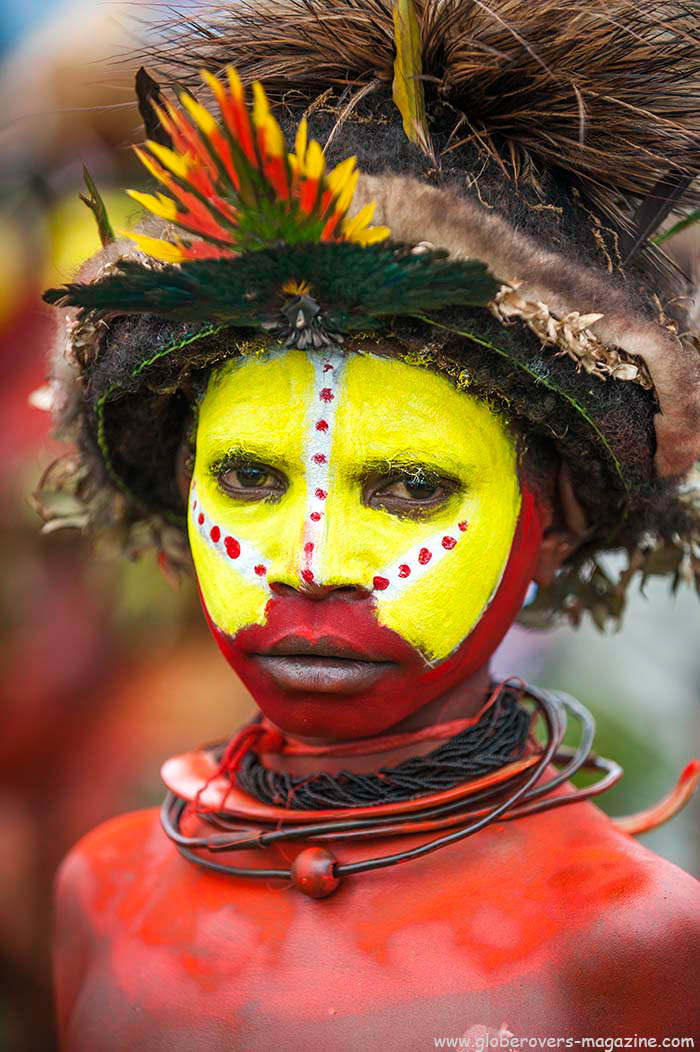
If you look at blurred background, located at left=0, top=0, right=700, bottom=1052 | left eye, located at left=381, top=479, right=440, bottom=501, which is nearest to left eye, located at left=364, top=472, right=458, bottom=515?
left eye, located at left=381, top=479, right=440, bottom=501

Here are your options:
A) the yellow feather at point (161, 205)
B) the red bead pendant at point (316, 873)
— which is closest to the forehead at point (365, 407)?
the yellow feather at point (161, 205)

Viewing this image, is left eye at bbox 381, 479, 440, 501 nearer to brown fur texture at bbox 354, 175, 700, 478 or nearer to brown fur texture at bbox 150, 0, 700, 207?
brown fur texture at bbox 354, 175, 700, 478

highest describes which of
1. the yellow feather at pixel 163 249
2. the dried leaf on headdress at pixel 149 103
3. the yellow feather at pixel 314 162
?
the dried leaf on headdress at pixel 149 103

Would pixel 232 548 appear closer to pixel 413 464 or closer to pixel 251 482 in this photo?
pixel 251 482

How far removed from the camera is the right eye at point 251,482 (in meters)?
2.01

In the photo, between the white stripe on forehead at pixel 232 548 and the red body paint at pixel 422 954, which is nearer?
the red body paint at pixel 422 954

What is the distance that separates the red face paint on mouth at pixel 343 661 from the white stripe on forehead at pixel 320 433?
149 millimetres

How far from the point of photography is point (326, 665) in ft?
6.34

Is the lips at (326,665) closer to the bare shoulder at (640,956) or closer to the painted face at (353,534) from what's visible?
the painted face at (353,534)

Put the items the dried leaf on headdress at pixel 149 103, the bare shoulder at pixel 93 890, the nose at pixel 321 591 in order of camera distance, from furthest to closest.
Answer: the bare shoulder at pixel 93 890, the dried leaf on headdress at pixel 149 103, the nose at pixel 321 591

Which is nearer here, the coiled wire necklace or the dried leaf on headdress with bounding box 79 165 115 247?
the coiled wire necklace

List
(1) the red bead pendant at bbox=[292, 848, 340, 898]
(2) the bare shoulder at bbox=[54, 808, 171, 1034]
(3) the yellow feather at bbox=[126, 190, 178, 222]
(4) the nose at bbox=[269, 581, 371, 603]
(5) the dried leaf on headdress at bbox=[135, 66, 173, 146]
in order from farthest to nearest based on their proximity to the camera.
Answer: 1. (2) the bare shoulder at bbox=[54, 808, 171, 1034]
2. (5) the dried leaf on headdress at bbox=[135, 66, 173, 146]
3. (1) the red bead pendant at bbox=[292, 848, 340, 898]
4. (4) the nose at bbox=[269, 581, 371, 603]
5. (3) the yellow feather at bbox=[126, 190, 178, 222]

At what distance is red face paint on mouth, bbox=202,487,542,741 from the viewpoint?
1.91m

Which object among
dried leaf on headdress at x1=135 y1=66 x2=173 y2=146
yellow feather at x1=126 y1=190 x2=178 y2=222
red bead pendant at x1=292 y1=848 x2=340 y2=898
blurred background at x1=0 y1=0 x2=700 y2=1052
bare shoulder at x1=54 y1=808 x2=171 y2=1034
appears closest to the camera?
yellow feather at x1=126 y1=190 x2=178 y2=222
